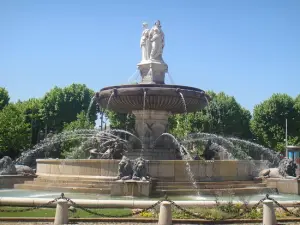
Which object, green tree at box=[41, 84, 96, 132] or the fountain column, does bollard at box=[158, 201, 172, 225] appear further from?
green tree at box=[41, 84, 96, 132]

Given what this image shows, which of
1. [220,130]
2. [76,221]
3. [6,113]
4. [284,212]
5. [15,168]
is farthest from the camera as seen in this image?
[220,130]

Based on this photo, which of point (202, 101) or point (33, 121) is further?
point (33, 121)

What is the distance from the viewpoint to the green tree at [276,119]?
167 feet

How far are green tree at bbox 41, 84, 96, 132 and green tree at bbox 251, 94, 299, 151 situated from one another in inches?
854

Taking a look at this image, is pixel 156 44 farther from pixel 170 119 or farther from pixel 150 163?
pixel 170 119

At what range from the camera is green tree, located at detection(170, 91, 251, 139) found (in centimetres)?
4872

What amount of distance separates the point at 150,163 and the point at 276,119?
38.1 metres

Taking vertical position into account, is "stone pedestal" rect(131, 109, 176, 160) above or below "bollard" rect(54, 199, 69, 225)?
above

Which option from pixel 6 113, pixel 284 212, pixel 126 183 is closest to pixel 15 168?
pixel 126 183

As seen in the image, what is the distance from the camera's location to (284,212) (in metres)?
12.0

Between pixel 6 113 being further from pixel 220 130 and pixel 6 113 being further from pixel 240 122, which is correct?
pixel 240 122

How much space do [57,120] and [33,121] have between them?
4137mm

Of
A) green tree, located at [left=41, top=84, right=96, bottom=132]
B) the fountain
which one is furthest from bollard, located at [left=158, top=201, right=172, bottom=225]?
green tree, located at [left=41, top=84, right=96, bottom=132]

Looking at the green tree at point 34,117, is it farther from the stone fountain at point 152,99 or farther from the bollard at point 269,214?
the bollard at point 269,214
